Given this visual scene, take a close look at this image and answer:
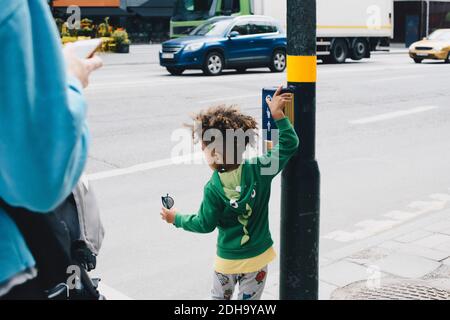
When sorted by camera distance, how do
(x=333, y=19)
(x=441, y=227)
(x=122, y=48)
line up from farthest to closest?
(x=122, y=48)
(x=333, y=19)
(x=441, y=227)

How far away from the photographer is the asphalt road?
16.9 ft


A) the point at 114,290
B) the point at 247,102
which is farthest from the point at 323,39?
the point at 114,290

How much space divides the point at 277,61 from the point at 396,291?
649 inches

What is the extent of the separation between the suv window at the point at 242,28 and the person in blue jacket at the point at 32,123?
61.7ft

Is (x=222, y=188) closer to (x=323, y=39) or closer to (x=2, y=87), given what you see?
(x=2, y=87)

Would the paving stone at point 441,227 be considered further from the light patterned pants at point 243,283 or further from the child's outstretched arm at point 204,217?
the child's outstretched arm at point 204,217

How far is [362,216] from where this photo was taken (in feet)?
20.7

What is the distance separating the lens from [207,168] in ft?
26.6

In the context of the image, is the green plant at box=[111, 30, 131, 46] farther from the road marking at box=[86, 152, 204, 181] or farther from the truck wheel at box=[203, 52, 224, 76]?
the road marking at box=[86, 152, 204, 181]

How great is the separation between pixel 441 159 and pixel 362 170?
128 centimetres

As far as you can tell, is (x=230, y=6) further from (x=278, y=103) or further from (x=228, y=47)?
(x=278, y=103)

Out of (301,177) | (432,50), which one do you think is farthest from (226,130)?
(432,50)

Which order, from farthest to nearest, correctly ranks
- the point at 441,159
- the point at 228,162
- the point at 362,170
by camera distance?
the point at 441,159, the point at 362,170, the point at 228,162

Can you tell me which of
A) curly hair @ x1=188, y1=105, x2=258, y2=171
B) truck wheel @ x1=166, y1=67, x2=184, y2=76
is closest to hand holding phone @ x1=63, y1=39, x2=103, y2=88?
curly hair @ x1=188, y1=105, x2=258, y2=171
